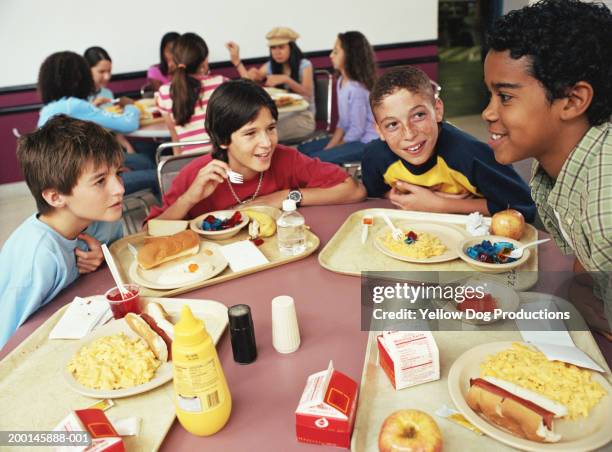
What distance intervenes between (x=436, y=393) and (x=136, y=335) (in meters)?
0.69

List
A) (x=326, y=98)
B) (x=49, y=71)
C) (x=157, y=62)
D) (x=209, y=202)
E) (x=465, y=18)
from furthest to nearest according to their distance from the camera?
(x=465, y=18) → (x=157, y=62) → (x=326, y=98) → (x=49, y=71) → (x=209, y=202)

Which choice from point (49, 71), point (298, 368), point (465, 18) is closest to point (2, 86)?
point (49, 71)

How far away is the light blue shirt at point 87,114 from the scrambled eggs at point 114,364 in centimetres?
255

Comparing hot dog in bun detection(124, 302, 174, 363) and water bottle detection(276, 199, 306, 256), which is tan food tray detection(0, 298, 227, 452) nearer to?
hot dog in bun detection(124, 302, 174, 363)

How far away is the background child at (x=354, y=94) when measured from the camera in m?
3.68

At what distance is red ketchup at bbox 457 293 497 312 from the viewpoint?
3.86 feet

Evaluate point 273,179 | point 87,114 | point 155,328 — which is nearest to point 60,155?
point 155,328

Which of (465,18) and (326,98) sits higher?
(465,18)

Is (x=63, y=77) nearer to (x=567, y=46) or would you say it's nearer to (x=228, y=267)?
(x=228, y=267)

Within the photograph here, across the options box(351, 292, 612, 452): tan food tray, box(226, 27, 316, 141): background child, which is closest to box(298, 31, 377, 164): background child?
box(226, 27, 316, 141): background child

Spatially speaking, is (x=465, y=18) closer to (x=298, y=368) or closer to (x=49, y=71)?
(x=49, y=71)

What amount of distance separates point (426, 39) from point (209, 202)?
513cm

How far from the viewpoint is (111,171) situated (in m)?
1.69

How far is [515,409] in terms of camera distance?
859 millimetres
